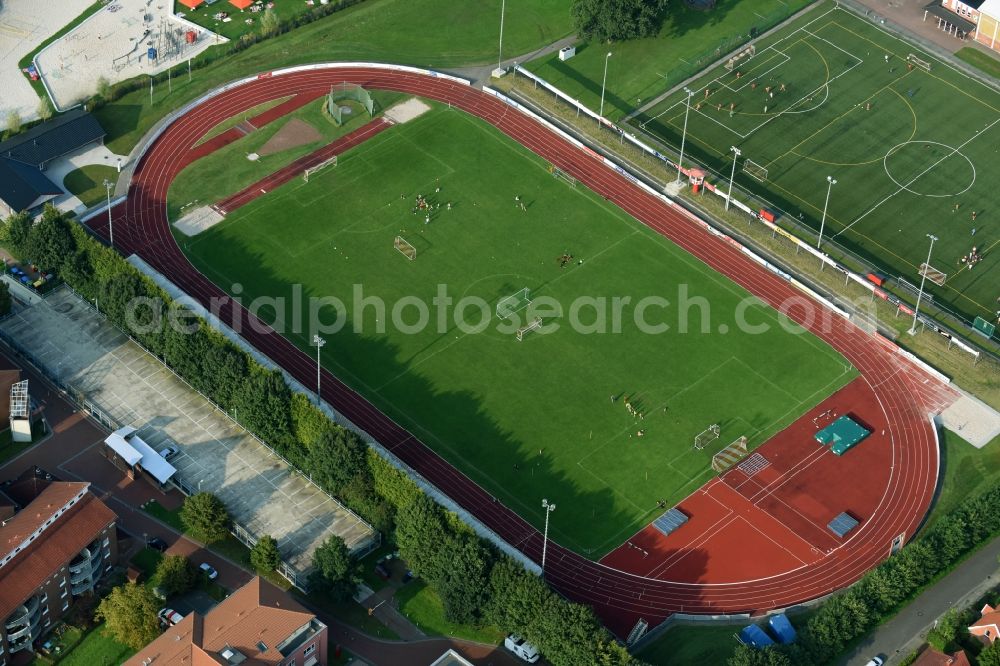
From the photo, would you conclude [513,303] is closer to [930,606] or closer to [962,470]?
[962,470]

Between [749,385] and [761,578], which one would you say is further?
[749,385]

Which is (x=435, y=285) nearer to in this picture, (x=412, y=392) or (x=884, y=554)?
(x=412, y=392)

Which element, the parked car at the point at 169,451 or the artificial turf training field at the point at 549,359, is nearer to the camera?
the parked car at the point at 169,451

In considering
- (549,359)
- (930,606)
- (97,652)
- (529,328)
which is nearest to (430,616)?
(97,652)

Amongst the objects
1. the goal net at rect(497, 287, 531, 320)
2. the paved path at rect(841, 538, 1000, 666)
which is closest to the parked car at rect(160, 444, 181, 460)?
the goal net at rect(497, 287, 531, 320)

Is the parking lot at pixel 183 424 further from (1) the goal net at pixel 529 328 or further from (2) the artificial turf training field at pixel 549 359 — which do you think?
(1) the goal net at pixel 529 328

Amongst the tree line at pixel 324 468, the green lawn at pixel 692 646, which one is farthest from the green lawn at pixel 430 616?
the green lawn at pixel 692 646

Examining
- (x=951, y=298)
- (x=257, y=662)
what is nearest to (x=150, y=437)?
(x=257, y=662)
